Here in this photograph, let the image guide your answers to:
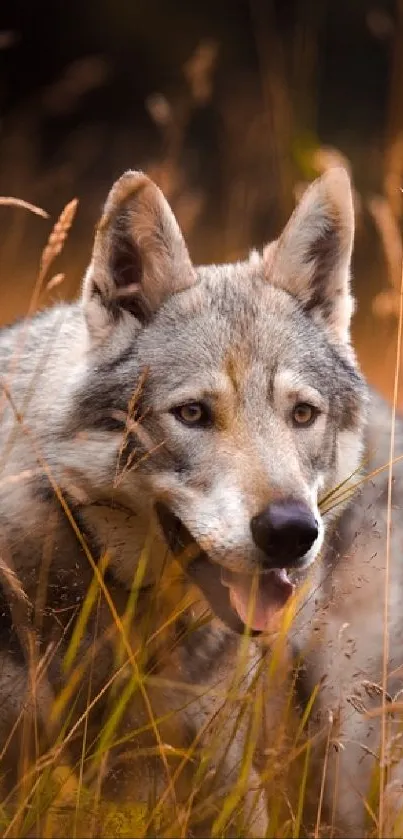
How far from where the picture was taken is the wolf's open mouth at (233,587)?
2.74 metres

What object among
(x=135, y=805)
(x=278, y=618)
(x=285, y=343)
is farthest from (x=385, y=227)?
(x=135, y=805)

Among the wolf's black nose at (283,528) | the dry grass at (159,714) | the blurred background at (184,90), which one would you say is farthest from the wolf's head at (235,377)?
the blurred background at (184,90)

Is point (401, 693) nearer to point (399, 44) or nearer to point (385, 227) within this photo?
point (385, 227)

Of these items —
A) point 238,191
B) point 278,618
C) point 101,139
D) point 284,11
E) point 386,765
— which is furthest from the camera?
point 284,11

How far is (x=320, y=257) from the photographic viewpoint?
3.40 meters

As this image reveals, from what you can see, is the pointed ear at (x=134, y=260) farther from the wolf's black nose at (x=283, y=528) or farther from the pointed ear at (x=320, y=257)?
the wolf's black nose at (x=283, y=528)

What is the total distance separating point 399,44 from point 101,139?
520 centimetres

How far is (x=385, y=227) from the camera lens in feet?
9.29

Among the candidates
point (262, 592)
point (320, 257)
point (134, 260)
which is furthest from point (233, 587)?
point (320, 257)

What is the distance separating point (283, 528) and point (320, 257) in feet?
3.69

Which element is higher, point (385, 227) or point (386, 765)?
point (385, 227)

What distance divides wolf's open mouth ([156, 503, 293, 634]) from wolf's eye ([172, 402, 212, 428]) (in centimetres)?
23

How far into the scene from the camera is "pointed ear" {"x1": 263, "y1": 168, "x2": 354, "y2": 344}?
10.5 ft

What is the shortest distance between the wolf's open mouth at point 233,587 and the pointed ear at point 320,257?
0.85m
